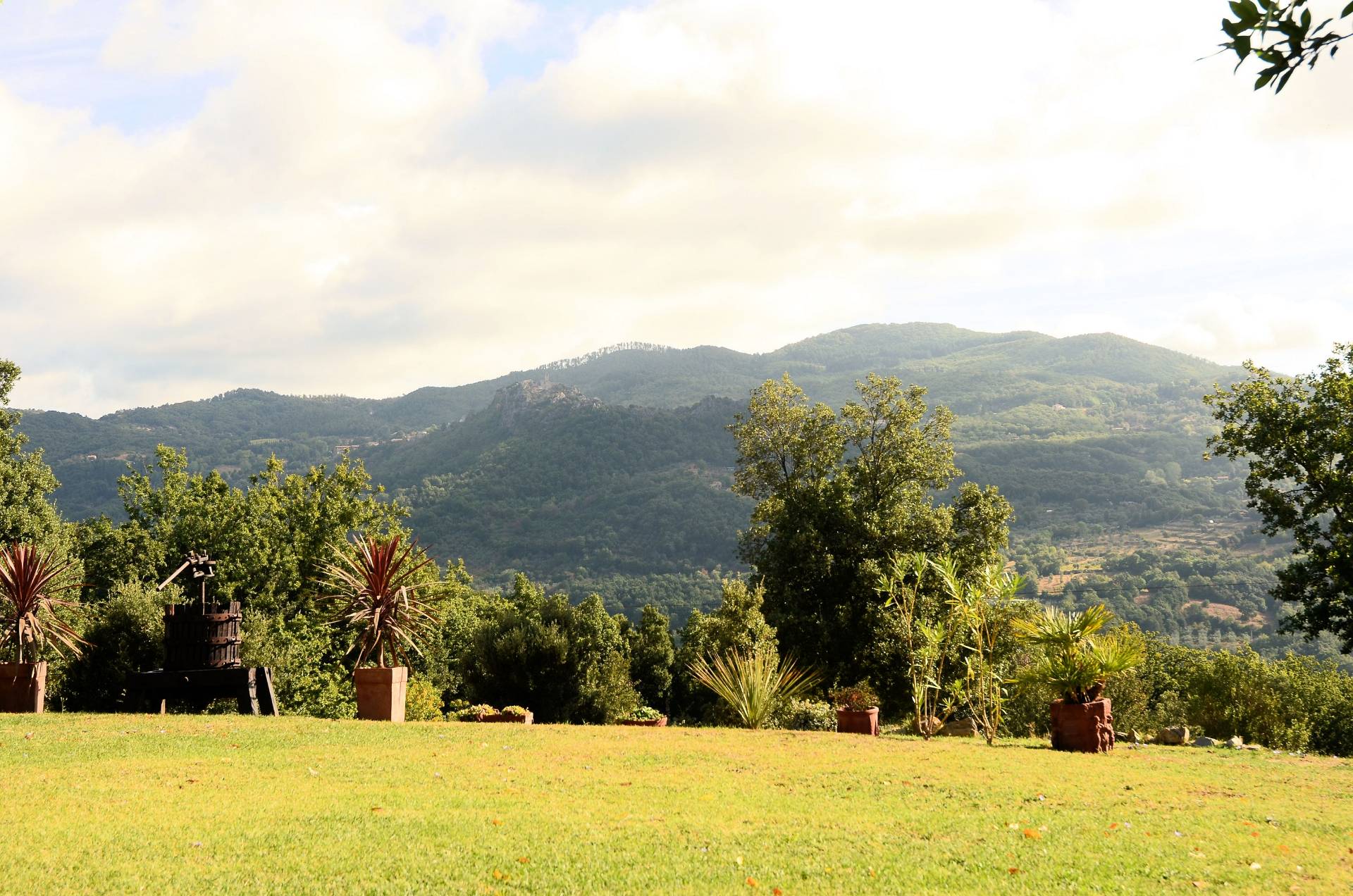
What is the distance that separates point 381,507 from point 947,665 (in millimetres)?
16490

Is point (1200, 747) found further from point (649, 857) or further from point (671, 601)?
point (671, 601)

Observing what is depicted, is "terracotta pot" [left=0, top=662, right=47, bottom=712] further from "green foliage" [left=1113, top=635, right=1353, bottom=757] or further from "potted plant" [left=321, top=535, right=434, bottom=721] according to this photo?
"green foliage" [left=1113, top=635, right=1353, bottom=757]

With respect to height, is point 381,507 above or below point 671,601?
above

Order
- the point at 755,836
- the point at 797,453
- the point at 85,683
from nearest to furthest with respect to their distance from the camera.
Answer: the point at 755,836, the point at 85,683, the point at 797,453

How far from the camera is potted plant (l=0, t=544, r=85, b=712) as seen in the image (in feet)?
43.5

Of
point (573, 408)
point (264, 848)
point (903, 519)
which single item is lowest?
point (264, 848)

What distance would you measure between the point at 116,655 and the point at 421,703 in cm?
579

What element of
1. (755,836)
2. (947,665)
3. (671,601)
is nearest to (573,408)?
(671,601)

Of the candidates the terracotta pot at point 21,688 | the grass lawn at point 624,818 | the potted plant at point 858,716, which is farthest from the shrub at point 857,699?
the terracotta pot at point 21,688

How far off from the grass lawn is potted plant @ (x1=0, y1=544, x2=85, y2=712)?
10.1 ft

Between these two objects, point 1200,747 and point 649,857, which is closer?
point 649,857

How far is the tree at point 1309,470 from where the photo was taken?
60.5ft

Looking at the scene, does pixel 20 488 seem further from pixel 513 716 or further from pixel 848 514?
pixel 848 514

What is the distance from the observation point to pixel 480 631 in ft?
74.4
